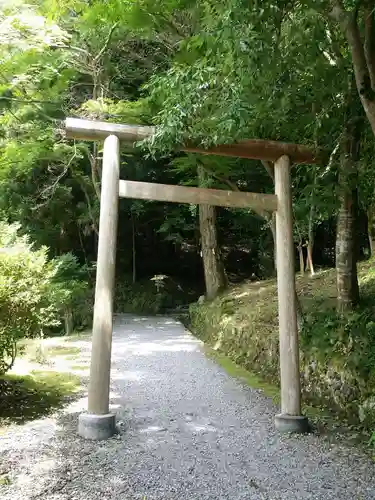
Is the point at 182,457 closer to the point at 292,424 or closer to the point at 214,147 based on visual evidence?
the point at 292,424

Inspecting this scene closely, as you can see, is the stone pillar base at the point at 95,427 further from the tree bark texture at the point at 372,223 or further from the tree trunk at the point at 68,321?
the tree trunk at the point at 68,321

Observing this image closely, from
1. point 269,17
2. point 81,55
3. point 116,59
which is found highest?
point 116,59

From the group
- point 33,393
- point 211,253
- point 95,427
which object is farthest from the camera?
point 211,253

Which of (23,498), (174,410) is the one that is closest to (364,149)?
(174,410)

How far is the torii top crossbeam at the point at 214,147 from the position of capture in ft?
14.6

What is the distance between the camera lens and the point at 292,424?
4.50m

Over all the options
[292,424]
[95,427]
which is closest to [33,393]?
[95,427]

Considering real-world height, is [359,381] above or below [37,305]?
below

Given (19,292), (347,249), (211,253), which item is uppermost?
(211,253)

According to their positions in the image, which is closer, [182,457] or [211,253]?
[182,457]

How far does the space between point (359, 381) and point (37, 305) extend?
385 cm

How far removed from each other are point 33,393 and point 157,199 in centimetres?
323

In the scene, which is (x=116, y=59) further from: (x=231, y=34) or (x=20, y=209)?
(x=231, y=34)

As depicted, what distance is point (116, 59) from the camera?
1075cm
